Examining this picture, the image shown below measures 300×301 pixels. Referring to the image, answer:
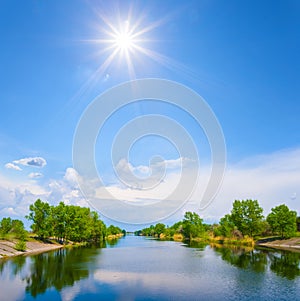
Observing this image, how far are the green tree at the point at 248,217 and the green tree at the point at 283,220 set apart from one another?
20.0 ft

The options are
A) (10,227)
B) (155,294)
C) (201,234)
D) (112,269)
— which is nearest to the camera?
(155,294)

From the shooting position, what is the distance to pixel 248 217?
350 ft

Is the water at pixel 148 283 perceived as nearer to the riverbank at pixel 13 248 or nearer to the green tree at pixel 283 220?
the riverbank at pixel 13 248

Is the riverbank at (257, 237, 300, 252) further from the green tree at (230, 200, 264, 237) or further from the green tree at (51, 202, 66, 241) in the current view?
the green tree at (51, 202, 66, 241)

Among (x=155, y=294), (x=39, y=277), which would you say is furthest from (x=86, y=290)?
(x=39, y=277)

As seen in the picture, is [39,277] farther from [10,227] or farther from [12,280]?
[10,227]

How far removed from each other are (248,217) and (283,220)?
45.8 ft

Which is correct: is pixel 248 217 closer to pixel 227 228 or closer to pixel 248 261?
pixel 227 228

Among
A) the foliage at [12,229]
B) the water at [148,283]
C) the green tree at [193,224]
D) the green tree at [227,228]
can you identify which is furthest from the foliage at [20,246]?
the green tree at [193,224]

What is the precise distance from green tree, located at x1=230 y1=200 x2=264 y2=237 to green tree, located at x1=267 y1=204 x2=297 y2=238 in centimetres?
610

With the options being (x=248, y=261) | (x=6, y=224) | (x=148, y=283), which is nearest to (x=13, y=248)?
(x=6, y=224)

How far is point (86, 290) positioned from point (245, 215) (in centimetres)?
9068

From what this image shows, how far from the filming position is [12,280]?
32219 millimetres

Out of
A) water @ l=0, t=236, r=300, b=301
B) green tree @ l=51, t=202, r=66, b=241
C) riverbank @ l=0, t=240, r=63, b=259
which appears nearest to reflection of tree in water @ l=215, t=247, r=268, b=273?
water @ l=0, t=236, r=300, b=301
